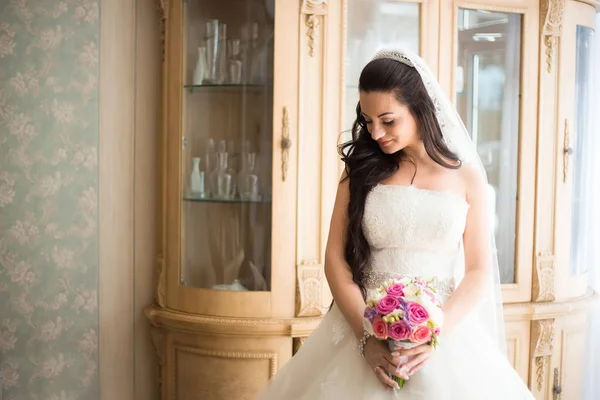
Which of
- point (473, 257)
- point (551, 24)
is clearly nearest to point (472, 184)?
point (473, 257)

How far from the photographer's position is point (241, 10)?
2799mm

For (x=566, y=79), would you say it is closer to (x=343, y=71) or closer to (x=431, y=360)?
(x=343, y=71)

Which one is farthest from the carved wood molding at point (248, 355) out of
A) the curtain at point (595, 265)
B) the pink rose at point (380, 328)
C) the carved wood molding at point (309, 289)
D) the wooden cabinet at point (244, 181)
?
the curtain at point (595, 265)

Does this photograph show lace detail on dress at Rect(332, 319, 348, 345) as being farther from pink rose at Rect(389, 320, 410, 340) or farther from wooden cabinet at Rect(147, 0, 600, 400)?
wooden cabinet at Rect(147, 0, 600, 400)

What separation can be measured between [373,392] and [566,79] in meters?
1.80

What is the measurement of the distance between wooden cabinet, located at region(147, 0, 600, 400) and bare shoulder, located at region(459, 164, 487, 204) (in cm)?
75

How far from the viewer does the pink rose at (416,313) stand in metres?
1.76

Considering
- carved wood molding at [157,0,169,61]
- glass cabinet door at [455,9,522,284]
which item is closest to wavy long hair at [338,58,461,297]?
glass cabinet door at [455,9,522,284]

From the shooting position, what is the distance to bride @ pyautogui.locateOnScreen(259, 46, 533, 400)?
2.00m

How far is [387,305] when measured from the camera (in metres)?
1.79

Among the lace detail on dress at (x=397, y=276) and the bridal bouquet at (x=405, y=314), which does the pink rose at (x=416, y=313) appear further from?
the lace detail on dress at (x=397, y=276)

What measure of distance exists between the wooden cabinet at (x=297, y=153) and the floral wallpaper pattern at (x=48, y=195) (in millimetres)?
336

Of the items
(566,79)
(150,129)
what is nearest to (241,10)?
(150,129)

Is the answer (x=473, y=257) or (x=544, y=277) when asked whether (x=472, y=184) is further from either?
(x=544, y=277)
